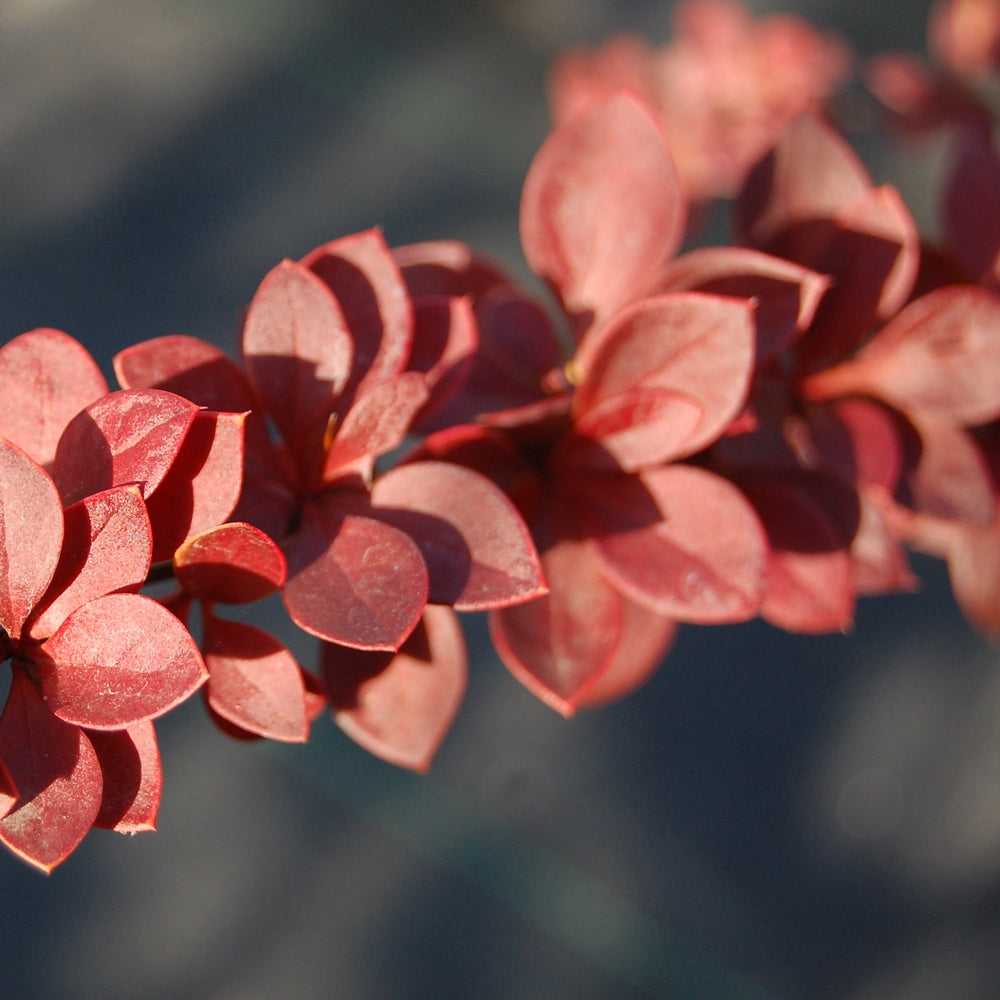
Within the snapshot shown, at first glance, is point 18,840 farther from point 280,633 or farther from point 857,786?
point 857,786

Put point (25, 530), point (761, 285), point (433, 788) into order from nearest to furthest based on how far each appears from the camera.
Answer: point (25, 530), point (761, 285), point (433, 788)

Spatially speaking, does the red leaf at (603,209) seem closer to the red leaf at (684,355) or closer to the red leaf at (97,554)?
the red leaf at (684,355)

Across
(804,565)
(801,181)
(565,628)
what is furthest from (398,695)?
(801,181)

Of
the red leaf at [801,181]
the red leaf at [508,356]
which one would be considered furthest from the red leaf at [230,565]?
the red leaf at [801,181]

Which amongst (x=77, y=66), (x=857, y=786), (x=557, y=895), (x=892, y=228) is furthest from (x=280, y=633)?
(x=77, y=66)

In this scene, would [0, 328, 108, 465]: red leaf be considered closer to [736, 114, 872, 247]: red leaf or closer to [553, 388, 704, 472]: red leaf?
[553, 388, 704, 472]: red leaf

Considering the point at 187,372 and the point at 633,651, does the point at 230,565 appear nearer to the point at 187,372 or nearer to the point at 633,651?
the point at 187,372

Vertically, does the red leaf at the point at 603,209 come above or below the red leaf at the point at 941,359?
above
